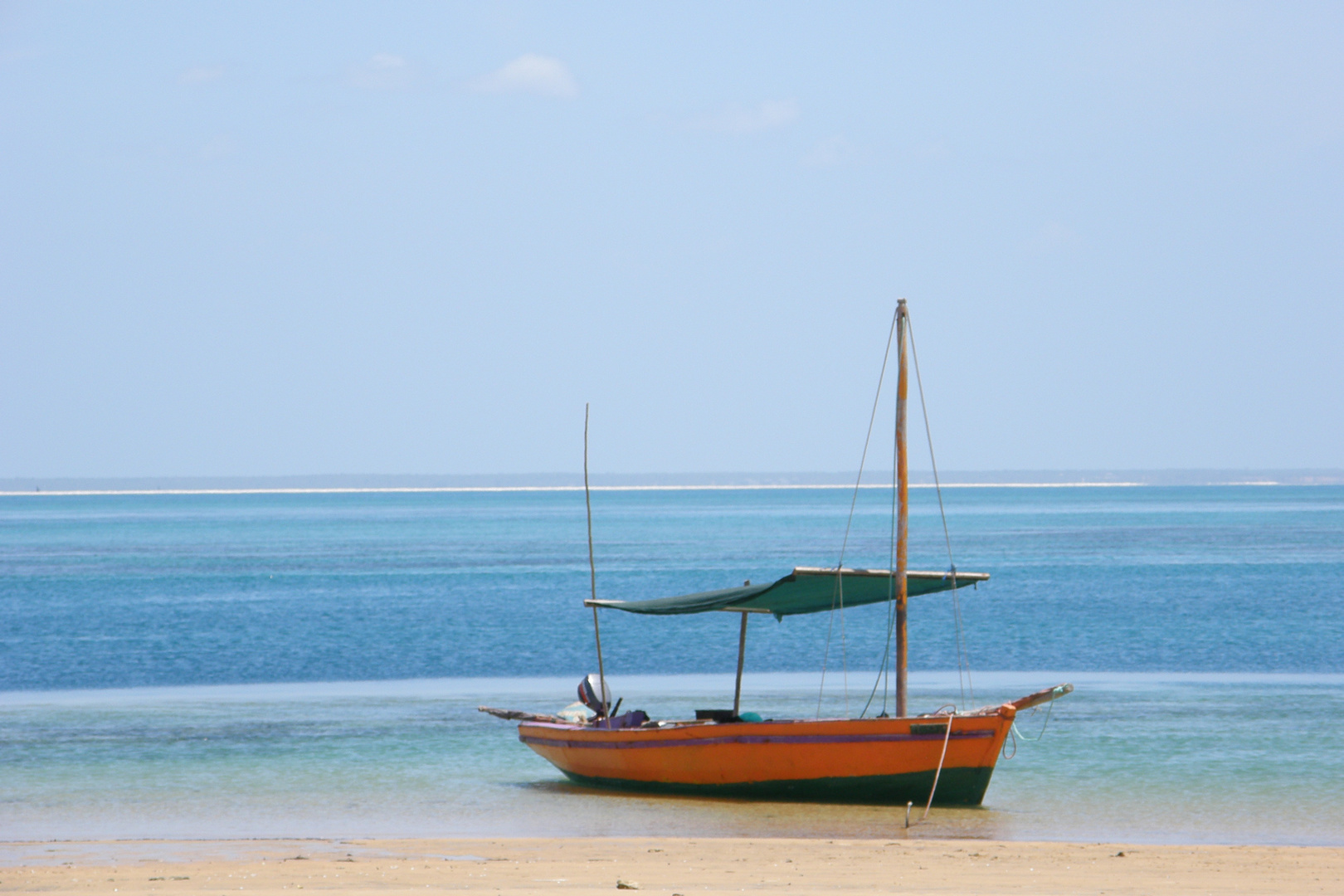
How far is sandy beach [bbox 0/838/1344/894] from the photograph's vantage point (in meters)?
12.0

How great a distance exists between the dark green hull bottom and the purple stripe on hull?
1.48 ft

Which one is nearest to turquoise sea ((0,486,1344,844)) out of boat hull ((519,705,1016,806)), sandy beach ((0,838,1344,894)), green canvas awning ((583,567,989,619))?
boat hull ((519,705,1016,806))

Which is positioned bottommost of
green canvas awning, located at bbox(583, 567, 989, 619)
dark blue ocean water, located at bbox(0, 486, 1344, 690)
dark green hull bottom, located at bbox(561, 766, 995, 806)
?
dark blue ocean water, located at bbox(0, 486, 1344, 690)

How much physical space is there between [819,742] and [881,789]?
0.88 metres

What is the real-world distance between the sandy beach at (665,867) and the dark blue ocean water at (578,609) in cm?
1807

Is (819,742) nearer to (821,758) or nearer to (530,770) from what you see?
(821,758)

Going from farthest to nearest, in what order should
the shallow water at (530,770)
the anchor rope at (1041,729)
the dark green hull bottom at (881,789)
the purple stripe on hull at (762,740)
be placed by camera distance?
the anchor rope at (1041,729) → the dark green hull bottom at (881,789) → the purple stripe on hull at (762,740) → the shallow water at (530,770)

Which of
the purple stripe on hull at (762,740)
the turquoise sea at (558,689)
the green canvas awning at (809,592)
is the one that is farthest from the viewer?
the green canvas awning at (809,592)

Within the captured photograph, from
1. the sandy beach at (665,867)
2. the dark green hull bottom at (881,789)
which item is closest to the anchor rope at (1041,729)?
the dark green hull bottom at (881,789)

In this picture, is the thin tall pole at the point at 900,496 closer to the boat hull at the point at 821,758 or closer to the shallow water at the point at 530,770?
the boat hull at the point at 821,758

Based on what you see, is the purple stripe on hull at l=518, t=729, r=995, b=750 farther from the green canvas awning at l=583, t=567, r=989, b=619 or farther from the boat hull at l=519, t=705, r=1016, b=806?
the green canvas awning at l=583, t=567, r=989, b=619

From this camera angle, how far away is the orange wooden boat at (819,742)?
16641 mm

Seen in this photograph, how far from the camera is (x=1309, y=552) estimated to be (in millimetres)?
82688

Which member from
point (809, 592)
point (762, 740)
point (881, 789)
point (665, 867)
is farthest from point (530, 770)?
point (665, 867)
